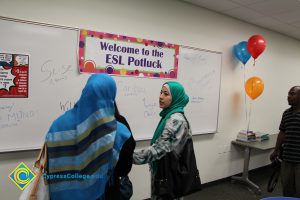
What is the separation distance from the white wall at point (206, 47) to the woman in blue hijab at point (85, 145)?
43.7 inches

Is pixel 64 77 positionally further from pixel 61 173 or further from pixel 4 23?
pixel 61 173

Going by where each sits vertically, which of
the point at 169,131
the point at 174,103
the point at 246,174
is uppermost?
the point at 174,103

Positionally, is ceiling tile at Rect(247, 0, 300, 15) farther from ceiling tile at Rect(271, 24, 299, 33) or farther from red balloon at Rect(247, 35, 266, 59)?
ceiling tile at Rect(271, 24, 299, 33)

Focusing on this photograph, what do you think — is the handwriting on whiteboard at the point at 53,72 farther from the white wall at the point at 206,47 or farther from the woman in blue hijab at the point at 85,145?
the woman in blue hijab at the point at 85,145

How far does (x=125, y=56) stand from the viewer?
244 cm

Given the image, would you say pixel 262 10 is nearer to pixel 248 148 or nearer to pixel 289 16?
pixel 289 16

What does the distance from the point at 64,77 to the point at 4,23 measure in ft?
1.94

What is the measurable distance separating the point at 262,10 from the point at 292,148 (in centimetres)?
177

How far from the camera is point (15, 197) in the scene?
2.03m

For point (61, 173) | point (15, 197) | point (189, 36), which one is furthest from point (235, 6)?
point (15, 197)

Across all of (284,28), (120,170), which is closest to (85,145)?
(120,170)

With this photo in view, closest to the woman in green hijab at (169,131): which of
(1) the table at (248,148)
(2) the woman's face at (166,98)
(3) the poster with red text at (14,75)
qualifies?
(2) the woman's face at (166,98)

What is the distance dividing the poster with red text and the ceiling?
6.46 ft

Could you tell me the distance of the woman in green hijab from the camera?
1586 mm
